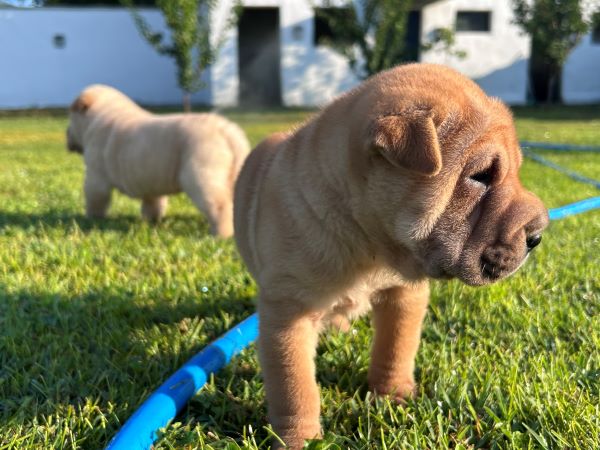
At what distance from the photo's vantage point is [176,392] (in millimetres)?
2064

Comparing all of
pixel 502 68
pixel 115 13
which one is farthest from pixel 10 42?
pixel 502 68

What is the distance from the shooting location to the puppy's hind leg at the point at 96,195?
18.1ft

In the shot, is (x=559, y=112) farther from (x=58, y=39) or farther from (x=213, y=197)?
(x=58, y=39)

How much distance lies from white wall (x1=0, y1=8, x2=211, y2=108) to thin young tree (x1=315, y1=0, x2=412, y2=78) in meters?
6.98

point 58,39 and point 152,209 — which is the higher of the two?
point 58,39

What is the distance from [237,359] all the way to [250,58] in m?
25.3

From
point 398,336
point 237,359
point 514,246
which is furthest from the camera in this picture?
point 237,359

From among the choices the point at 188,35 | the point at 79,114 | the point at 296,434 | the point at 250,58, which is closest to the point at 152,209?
the point at 79,114

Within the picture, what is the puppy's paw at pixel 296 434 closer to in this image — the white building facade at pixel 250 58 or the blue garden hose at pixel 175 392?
the blue garden hose at pixel 175 392

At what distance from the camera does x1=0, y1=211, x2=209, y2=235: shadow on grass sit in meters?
5.13

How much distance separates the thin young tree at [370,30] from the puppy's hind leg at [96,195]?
1599cm

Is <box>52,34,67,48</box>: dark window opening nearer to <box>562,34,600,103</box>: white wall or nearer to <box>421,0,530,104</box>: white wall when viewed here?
<box>421,0,530,104</box>: white wall

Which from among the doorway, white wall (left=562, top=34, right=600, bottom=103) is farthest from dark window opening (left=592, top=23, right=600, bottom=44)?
the doorway

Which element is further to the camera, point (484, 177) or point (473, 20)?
point (473, 20)
